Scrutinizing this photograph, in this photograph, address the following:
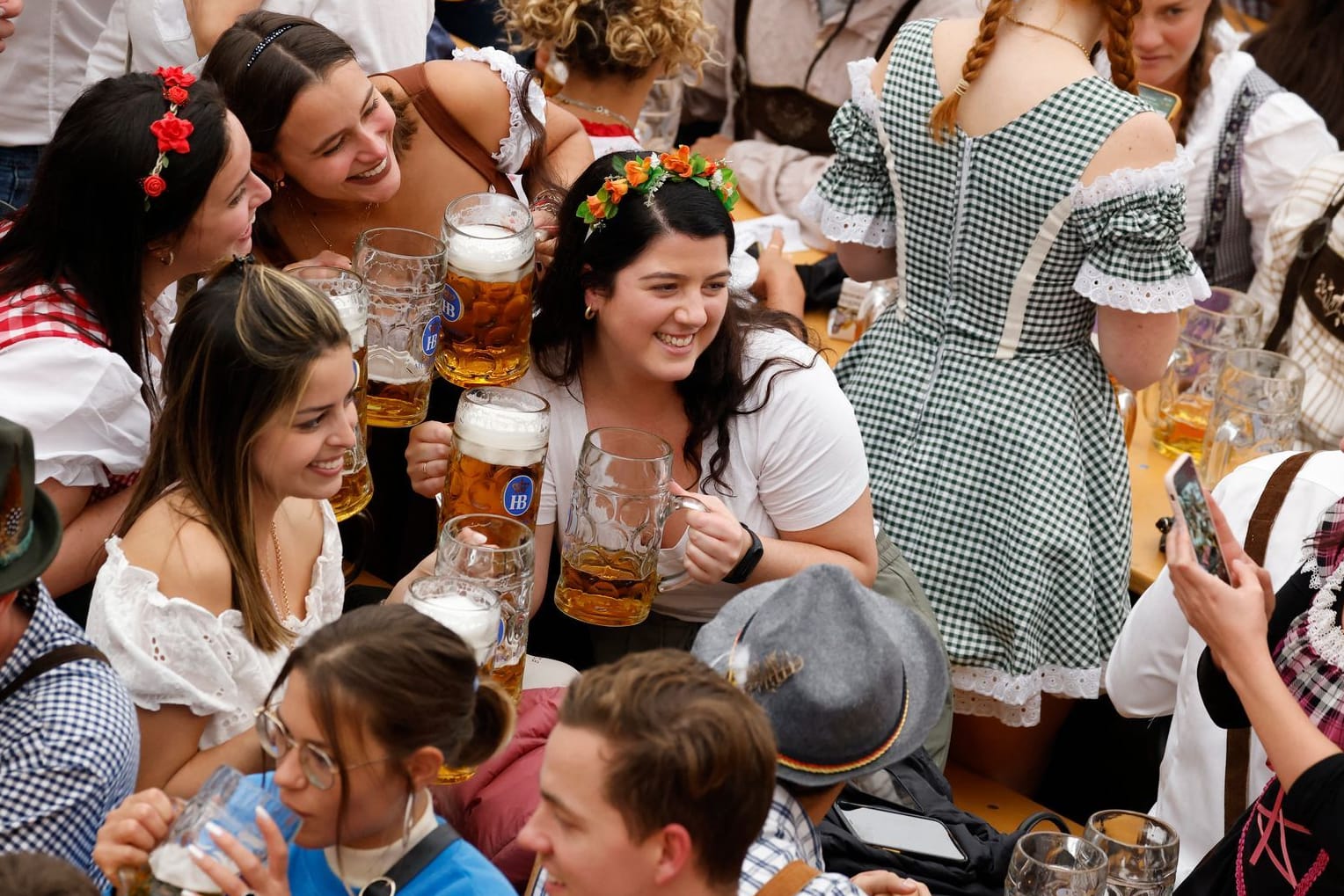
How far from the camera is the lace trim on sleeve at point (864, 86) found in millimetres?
2668

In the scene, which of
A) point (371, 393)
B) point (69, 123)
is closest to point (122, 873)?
point (371, 393)

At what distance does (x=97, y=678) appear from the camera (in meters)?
1.50

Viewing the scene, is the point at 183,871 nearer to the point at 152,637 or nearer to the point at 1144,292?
the point at 152,637

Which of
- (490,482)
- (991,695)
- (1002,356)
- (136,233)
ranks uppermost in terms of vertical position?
(136,233)

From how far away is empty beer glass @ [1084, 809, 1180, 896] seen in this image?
1.90 m

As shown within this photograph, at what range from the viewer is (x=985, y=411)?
105 inches

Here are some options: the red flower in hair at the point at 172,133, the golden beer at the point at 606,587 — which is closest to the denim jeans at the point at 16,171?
the red flower in hair at the point at 172,133

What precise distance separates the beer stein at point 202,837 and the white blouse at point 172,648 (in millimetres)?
385

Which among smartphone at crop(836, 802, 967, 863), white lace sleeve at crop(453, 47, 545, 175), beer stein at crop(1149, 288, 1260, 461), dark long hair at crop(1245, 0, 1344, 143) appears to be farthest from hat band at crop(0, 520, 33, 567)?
dark long hair at crop(1245, 0, 1344, 143)

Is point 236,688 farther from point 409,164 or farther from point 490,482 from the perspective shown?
point 409,164

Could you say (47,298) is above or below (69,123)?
below

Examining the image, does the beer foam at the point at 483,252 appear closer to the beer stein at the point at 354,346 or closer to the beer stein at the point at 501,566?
Result: the beer stein at the point at 354,346

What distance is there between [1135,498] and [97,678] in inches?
82.1

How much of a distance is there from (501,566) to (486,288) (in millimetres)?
440
